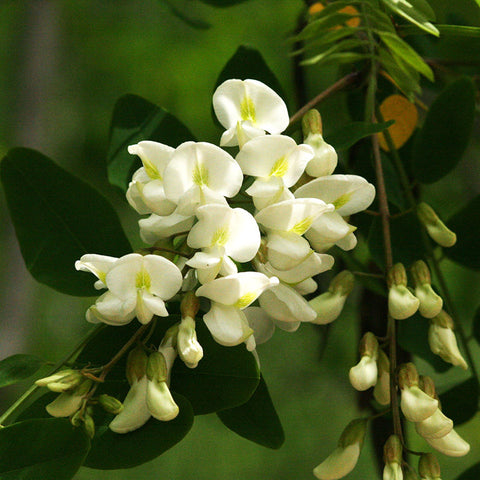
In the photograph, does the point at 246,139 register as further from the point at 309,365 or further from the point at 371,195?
the point at 309,365

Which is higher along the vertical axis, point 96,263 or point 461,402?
point 96,263

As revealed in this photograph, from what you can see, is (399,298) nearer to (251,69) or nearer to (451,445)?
(451,445)

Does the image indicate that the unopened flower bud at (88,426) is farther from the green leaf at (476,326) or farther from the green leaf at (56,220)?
the green leaf at (476,326)

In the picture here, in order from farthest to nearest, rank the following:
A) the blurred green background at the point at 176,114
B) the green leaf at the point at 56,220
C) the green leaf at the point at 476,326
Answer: the blurred green background at the point at 176,114 → the green leaf at the point at 476,326 → the green leaf at the point at 56,220

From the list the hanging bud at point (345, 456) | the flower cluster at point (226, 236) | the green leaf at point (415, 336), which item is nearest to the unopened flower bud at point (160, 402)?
the flower cluster at point (226, 236)

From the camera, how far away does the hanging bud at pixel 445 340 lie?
360mm

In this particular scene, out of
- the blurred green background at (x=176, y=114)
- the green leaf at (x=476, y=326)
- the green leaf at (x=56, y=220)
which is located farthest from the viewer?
the blurred green background at (x=176, y=114)

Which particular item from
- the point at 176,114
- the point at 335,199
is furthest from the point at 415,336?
the point at 176,114

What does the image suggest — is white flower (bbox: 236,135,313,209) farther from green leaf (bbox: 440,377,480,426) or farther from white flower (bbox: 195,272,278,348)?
green leaf (bbox: 440,377,480,426)

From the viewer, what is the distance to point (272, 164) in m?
0.31

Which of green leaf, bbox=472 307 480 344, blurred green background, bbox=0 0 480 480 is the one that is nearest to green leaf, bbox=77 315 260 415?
green leaf, bbox=472 307 480 344

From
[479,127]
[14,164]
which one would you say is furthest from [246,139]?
[479,127]

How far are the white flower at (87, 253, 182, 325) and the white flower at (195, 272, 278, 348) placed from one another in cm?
2

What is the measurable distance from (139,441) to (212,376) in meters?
0.05
